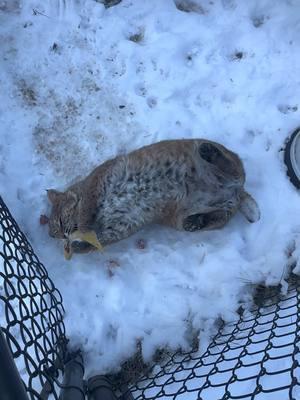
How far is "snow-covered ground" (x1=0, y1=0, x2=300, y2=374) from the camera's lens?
4.42 metres

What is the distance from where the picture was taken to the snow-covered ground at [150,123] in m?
4.42

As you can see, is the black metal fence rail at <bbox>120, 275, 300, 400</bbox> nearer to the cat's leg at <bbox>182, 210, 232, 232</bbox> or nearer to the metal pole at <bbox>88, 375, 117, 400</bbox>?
the metal pole at <bbox>88, 375, 117, 400</bbox>

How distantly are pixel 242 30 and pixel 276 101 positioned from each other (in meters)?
0.85

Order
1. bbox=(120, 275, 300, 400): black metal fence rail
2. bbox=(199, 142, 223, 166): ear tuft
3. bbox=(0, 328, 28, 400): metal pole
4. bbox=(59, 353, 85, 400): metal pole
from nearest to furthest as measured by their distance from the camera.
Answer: bbox=(0, 328, 28, 400): metal pole → bbox=(59, 353, 85, 400): metal pole → bbox=(120, 275, 300, 400): black metal fence rail → bbox=(199, 142, 223, 166): ear tuft

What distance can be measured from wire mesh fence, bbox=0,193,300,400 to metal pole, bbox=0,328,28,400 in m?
1.30

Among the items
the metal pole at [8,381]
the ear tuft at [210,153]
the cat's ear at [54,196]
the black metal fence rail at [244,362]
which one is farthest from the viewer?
the cat's ear at [54,196]

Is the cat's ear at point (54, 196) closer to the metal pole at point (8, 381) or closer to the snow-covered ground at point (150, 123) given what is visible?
the snow-covered ground at point (150, 123)

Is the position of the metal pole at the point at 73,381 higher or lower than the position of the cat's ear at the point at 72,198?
lower

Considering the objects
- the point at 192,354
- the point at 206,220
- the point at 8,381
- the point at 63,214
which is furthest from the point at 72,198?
the point at 8,381

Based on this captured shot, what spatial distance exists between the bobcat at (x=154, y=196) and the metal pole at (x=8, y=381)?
283cm

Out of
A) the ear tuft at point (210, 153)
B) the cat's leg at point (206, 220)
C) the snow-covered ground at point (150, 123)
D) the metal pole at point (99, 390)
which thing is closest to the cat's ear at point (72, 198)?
the snow-covered ground at point (150, 123)

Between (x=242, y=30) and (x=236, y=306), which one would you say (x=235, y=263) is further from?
(x=242, y=30)

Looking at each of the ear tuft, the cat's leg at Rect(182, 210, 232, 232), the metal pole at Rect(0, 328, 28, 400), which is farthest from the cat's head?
the metal pole at Rect(0, 328, 28, 400)

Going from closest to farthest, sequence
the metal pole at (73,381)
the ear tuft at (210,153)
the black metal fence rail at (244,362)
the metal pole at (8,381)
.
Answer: the metal pole at (8,381) < the metal pole at (73,381) < the black metal fence rail at (244,362) < the ear tuft at (210,153)
